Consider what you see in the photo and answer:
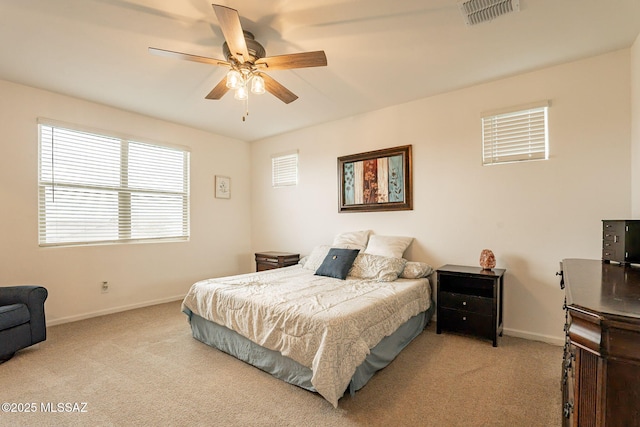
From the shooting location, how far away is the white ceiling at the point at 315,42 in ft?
6.75

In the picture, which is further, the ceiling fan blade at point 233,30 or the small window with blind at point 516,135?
the small window with blind at point 516,135

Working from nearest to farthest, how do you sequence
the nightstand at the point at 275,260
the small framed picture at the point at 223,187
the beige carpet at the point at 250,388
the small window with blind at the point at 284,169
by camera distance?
the beige carpet at the point at 250,388, the nightstand at the point at 275,260, the small window with blind at the point at 284,169, the small framed picture at the point at 223,187

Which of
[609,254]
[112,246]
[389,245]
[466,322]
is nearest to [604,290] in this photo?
[609,254]

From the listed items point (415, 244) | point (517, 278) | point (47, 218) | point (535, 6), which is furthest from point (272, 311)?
point (47, 218)

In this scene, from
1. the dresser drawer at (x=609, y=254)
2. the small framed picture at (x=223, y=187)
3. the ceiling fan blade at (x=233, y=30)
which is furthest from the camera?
the small framed picture at (x=223, y=187)

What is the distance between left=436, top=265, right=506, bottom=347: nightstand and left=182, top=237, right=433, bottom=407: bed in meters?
0.21

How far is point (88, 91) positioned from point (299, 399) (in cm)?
393

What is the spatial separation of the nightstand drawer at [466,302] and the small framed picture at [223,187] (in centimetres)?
380

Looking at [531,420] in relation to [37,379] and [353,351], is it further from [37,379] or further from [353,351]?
[37,379]

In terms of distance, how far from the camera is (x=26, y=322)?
104 inches

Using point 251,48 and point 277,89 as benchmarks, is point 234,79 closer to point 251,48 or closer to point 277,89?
point 251,48

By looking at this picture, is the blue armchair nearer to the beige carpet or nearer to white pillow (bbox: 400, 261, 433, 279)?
the beige carpet

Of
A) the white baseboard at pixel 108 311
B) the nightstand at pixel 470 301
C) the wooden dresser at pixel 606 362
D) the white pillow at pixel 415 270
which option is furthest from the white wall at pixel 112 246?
the wooden dresser at pixel 606 362

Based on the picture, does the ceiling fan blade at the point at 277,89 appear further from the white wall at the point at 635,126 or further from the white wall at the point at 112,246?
the white wall at the point at 635,126
